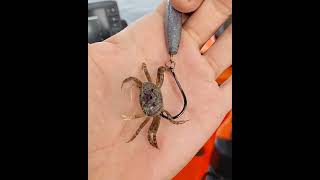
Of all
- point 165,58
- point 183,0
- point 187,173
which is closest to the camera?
point 183,0

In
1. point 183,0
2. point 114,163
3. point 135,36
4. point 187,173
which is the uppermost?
point 183,0

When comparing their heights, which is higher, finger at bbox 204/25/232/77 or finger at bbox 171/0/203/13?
finger at bbox 171/0/203/13

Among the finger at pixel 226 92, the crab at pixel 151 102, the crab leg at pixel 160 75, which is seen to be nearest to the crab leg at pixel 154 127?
the crab at pixel 151 102

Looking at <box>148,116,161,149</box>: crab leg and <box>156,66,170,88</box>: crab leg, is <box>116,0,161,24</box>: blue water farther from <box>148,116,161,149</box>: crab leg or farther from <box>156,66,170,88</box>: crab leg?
<box>148,116,161,149</box>: crab leg

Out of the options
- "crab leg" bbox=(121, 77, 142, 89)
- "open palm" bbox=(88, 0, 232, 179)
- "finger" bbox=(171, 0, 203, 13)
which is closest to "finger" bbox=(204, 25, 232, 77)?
"open palm" bbox=(88, 0, 232, 179)

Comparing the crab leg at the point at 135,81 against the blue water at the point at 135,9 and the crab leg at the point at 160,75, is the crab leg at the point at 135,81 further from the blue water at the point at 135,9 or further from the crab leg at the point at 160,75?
the blue water at the point at 135,9

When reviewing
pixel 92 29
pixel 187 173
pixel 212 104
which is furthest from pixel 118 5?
pixel 187 173

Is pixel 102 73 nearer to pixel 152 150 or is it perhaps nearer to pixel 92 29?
pixel 92 29
